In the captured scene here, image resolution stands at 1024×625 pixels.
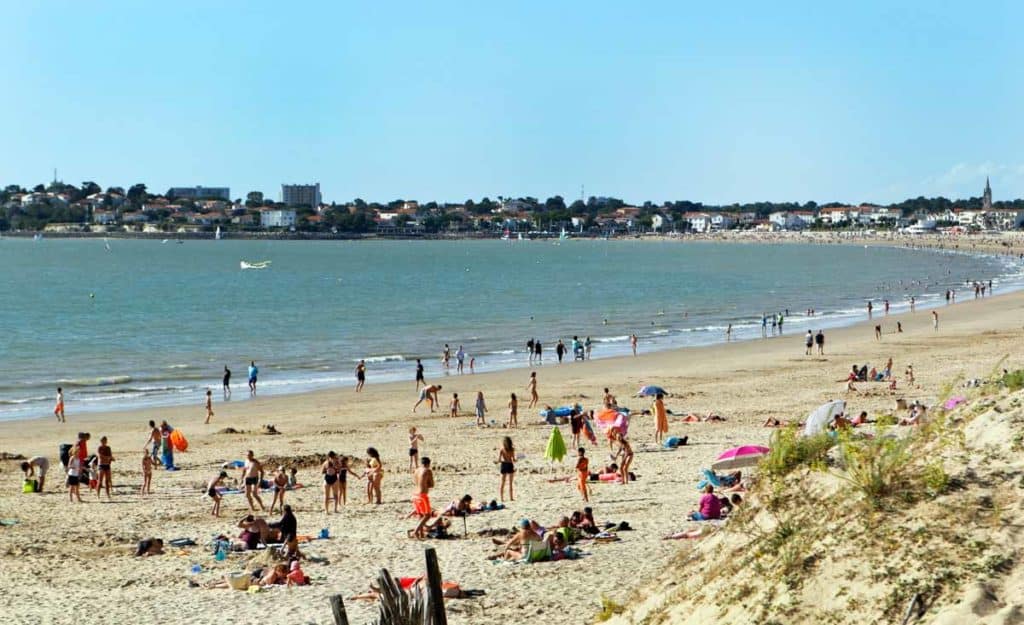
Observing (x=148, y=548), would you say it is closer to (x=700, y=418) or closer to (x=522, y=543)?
(x=522, y=543)

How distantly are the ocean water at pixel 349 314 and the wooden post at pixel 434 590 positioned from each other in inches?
1004

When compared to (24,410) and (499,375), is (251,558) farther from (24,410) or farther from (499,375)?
(499,375)

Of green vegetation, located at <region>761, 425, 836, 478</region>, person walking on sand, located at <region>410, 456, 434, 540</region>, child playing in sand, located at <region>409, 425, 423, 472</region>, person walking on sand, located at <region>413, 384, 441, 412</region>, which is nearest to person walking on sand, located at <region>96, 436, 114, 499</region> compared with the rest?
child playing in sand, located at <region>409, 425, 423, 472</region>

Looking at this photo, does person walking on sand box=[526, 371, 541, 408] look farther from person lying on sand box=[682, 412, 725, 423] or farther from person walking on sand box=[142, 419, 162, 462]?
person walking on sand box=[142, 419, 162, 462]

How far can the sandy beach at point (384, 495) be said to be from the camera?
496 inches

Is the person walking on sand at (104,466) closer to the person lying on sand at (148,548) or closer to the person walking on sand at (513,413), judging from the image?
the person lying on sand at (148,548)

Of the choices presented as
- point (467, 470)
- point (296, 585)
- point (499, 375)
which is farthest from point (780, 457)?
point (499, 375)

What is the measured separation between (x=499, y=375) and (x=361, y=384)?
17.9ft

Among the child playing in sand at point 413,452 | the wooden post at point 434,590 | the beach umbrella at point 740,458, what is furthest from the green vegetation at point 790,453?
the child playing in sand at point 413,452

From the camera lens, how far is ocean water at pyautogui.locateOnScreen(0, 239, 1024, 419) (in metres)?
39.3

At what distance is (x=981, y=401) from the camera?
9969mm

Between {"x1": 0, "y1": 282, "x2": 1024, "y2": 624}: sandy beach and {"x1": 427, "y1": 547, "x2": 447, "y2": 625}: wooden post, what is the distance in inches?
160

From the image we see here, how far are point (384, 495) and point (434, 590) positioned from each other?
37.0ft

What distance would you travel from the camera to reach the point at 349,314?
2552 inches
